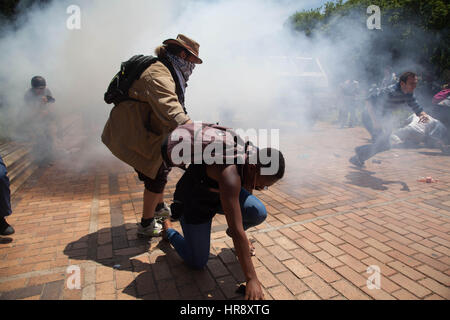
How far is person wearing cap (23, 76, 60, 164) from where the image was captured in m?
Result: 5.59

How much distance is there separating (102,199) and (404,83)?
4.83 meters

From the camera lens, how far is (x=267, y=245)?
276cm

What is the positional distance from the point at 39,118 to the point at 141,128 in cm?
443

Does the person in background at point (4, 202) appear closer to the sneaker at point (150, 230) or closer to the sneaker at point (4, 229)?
the sneaker at point (4, 229)

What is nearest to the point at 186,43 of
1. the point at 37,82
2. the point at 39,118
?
the point at 37,82

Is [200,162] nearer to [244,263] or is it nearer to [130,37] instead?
[244,263]

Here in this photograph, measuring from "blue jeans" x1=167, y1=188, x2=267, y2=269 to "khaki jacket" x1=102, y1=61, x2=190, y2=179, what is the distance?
1.82 feet

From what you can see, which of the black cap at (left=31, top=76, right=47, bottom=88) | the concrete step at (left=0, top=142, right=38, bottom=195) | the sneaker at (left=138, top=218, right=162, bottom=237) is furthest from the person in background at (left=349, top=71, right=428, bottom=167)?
the black cap at (left=31, top=76, right=47, bottom=88)

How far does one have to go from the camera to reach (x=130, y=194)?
4.00m

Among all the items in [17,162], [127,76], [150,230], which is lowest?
[150,230]

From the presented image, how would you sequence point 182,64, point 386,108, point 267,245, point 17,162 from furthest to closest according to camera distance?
point 386,108
point 17,162
point 267,245
point 182,64

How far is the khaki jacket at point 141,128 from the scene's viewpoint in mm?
2223

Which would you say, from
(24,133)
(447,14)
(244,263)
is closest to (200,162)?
(244,263)

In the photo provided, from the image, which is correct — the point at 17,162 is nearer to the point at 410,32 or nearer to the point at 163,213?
the point at 163,213
